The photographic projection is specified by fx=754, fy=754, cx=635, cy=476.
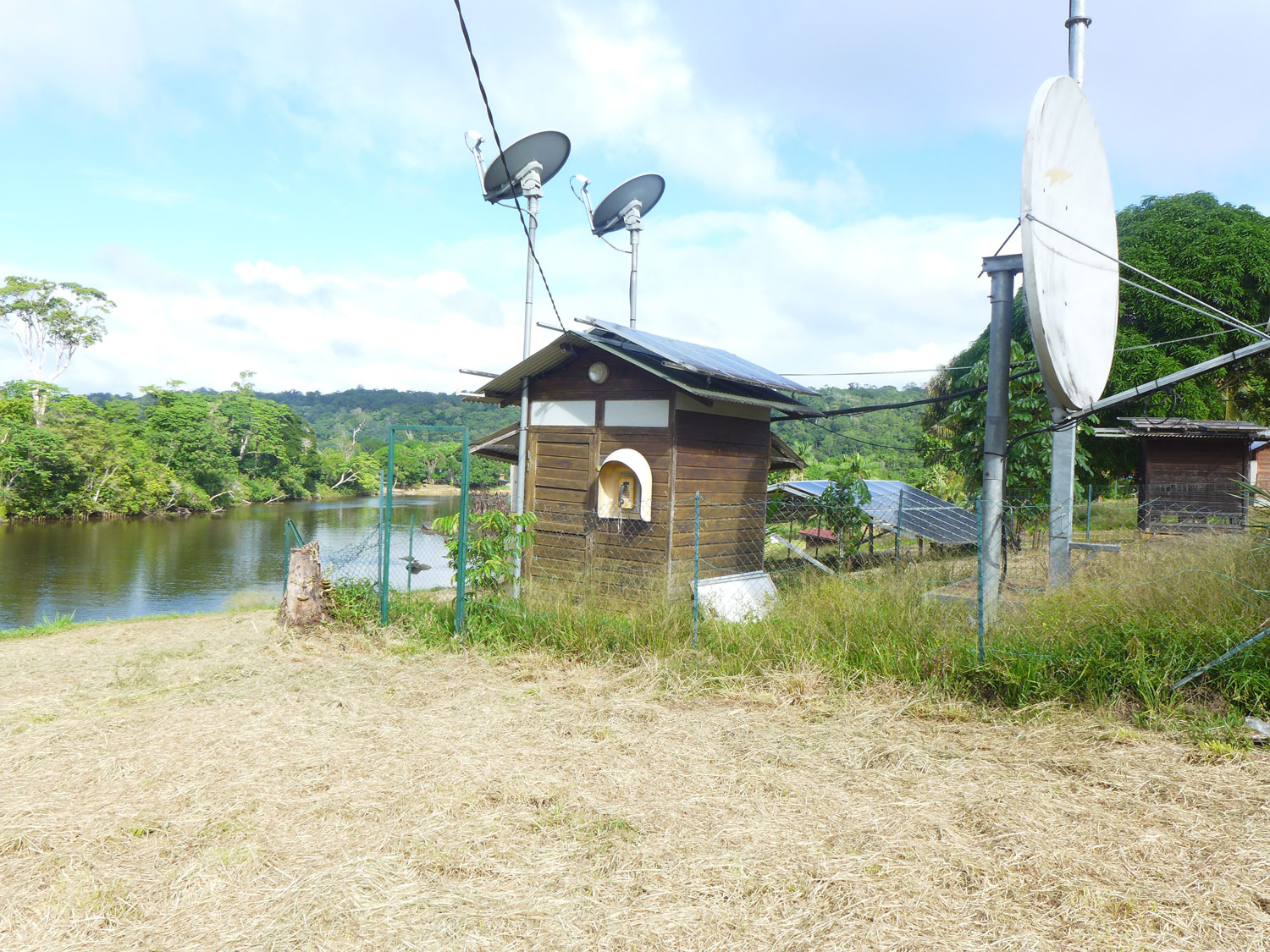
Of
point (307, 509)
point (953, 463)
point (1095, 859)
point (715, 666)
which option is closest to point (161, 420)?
point (307, 509)

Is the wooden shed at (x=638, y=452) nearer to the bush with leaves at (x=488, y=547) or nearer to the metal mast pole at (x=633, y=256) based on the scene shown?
the bush with leaves at (x=488, y=547)

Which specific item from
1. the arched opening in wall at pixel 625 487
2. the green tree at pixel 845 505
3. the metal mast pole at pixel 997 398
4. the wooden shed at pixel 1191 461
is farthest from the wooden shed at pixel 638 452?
the wooden shed at pixel 1191 461

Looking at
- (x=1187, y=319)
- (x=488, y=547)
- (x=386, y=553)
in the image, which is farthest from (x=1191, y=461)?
(x=386, y=553)

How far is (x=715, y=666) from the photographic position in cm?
646

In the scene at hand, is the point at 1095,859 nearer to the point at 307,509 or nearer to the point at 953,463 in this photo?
the point at 953,463

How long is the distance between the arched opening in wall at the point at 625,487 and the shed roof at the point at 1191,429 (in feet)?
34.9

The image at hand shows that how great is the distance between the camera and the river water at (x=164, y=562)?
682 inches

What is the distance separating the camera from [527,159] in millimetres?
11328

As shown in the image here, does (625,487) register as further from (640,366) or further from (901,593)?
(901,593)

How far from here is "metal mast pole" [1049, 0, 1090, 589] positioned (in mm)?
7344

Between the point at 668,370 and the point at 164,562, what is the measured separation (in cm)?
2450

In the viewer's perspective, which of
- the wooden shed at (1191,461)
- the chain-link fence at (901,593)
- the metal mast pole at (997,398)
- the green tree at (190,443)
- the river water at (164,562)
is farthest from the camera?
the green tree at (190,443)

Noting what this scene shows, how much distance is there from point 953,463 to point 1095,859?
2122cm

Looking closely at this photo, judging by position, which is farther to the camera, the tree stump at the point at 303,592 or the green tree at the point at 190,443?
the green tree at the point at 190,443
